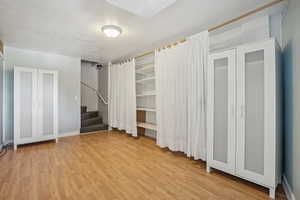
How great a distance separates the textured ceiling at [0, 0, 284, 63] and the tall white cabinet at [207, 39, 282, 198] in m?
0.73

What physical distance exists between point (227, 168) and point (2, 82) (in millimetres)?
5424

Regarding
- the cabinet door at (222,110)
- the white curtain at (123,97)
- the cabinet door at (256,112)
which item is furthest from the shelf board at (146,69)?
the cabinet door at (256,112)

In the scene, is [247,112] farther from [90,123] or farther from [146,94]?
[90,123]

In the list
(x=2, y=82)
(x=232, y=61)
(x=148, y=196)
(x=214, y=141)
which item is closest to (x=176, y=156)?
(x=214, y=141)

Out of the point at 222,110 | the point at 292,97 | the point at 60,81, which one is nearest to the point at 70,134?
the point at 60,81

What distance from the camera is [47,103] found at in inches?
153

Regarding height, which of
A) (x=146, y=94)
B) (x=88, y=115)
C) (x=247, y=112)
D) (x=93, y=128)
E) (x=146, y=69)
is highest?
(x=146, y=69)

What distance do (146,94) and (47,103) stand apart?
2.74 meters

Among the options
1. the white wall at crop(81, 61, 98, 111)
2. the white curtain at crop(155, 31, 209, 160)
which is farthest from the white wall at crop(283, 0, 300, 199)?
the white wall at crop(81, 61, 98, 111)

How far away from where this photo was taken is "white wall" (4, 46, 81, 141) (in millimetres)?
3877

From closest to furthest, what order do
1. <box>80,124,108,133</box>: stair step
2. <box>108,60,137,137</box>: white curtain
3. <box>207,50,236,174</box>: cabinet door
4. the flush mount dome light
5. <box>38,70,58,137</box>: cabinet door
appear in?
<box>207,50,236,174</box>: cabinet door, the flush mount dome light, <box>38,70,58,137</box>: cabinet door, <box>108,60,137,137</box>: white curtain, <box>80,124,108,133</box>: stair step

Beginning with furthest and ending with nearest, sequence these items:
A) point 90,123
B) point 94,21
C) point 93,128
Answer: point 90,123 → point 93,128 → point 94,21

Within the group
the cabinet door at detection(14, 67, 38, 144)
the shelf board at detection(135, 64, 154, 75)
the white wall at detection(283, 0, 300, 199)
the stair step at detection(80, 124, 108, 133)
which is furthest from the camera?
the stair step at detection(80, 124, 108, 133)

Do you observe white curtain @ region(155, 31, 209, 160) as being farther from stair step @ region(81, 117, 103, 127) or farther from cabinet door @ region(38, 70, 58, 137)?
stair step @ region(81, 117, 103, 127)
